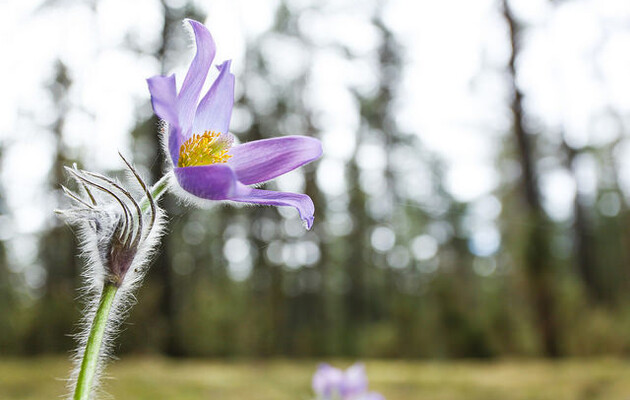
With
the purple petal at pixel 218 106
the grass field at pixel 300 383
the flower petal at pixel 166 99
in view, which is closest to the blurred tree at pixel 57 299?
the grass field at pixel 300 383

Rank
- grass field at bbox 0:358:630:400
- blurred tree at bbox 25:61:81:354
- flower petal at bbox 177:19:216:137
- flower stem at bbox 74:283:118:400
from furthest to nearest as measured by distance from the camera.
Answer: blurred tree at bbox 25:61:81:354
grass field at bbox 0:358:630:400
flower petal at bbox 177:19:216:137
flower stem at bbox 74:283:118:400

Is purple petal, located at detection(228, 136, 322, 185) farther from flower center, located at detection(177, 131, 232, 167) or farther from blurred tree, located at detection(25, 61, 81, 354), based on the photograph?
blurred tree, located at detection(25, 61, 81, 354)

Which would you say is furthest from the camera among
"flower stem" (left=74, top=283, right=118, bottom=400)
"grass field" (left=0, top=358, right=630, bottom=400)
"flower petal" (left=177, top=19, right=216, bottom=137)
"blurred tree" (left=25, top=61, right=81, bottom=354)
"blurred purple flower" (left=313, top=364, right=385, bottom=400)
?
"blurred tree" (left=25, top=61, right=81, bottom=354)

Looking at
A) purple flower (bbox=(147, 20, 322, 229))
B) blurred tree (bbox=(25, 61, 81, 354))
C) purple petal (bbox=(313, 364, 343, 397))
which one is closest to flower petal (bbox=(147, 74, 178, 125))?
purple flower (bbox=(147, 20, 322, 229))

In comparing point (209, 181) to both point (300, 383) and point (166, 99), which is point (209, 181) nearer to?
point (166, 99)

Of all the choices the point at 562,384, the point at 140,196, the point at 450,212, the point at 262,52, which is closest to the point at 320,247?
the point at 450,212

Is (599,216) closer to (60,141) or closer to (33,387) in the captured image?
(60,141)

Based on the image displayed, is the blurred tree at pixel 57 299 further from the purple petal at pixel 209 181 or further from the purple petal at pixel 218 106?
the purple petal at pixel 209 181
